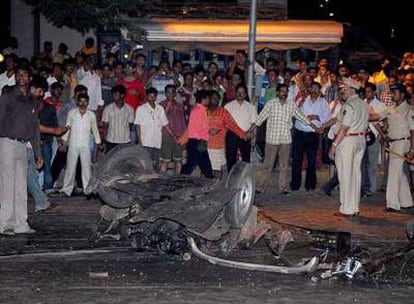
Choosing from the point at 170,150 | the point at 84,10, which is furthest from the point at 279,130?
the point at 84,10

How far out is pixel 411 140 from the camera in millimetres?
15359

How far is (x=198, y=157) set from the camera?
54.3ft

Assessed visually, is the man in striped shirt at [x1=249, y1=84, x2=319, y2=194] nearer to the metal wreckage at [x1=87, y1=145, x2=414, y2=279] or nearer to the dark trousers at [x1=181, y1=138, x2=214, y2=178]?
the dark trousers at [x1=181, y1=138, x2=214, y2=178]

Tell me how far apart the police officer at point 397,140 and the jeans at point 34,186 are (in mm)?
5235

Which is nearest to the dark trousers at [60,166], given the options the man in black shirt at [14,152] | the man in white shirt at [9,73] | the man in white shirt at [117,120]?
the man in white shirt at [117,120]

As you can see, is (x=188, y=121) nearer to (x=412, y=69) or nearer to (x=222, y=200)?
(x=222, y=200)

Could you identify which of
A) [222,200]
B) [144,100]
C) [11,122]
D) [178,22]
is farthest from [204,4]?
[222,200]

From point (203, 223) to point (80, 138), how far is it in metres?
5.50

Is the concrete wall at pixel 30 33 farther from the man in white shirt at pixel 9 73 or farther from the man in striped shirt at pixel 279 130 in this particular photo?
the man in striped shirt at pixel 279 130

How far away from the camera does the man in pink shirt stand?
54.0ft

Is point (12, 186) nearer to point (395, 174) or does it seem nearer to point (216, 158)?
point (216, 158)

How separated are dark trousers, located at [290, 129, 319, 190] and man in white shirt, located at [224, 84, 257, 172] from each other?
842mm

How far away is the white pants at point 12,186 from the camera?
42.0ft

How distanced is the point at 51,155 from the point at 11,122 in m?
3.46
